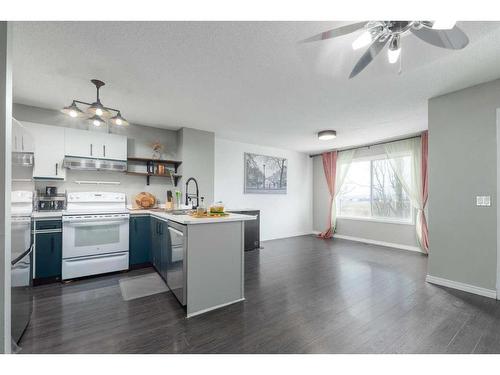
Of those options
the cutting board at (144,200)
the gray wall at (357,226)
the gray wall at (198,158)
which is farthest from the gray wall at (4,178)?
the gray wall at (357,226)

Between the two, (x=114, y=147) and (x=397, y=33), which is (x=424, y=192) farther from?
(x=114, y=147)

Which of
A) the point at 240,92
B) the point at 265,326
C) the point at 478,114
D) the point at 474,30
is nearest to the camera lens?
the point at 474,30

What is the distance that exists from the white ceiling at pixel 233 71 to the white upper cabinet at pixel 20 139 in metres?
0.70

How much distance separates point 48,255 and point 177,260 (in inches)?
75.0

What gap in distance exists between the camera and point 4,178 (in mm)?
1069

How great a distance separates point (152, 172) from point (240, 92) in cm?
227

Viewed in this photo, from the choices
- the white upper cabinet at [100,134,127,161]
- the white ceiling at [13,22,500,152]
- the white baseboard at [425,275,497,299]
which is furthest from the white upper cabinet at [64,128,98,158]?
the white baseboard at [425,275,497,299]

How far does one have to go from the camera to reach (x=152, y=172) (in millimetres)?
3857

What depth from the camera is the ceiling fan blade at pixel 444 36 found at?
1.30 metres

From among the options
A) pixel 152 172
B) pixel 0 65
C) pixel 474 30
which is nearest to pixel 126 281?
pixel 152 172

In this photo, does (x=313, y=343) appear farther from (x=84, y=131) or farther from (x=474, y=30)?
(x=84, y=131)

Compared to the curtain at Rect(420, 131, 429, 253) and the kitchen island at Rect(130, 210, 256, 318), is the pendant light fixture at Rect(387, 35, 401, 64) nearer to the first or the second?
the kitchen island at Rect(130, 210, 256, 318)

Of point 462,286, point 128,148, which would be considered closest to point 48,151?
point 128,148

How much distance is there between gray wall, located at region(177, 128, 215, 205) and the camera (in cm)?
398
